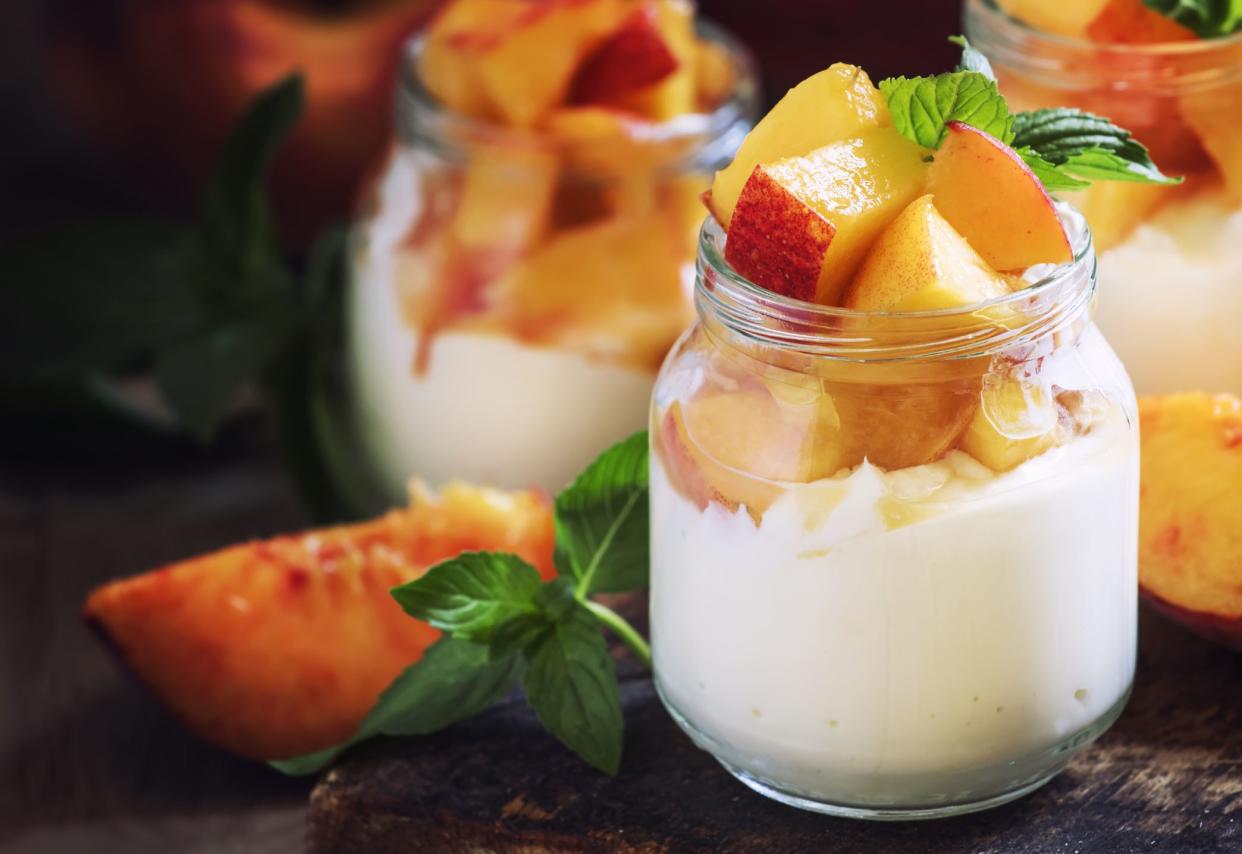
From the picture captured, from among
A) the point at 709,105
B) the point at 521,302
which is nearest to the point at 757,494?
the point at 521,302

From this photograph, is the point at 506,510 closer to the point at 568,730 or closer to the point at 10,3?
the point at 568,730

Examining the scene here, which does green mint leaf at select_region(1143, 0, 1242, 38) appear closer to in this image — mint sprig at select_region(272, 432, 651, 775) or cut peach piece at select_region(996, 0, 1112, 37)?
cut peach piece at select_region(996, 0, 1112, 37)

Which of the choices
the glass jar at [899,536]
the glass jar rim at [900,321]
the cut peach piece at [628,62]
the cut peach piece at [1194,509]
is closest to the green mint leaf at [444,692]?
the glass jar at [899,536]

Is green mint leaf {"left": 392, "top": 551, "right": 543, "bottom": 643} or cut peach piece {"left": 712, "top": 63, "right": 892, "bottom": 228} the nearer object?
cut peach piece {"left": 712, "top": 63, "right": 892, "bottom": 228}

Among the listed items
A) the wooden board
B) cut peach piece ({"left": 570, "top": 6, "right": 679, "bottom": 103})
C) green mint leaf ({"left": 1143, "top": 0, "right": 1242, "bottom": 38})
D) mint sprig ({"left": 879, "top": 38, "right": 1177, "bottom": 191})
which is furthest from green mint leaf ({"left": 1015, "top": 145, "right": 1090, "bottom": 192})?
cut peach piece ({"left": 570, "top": 6, "right": 679, "bottom": 103})

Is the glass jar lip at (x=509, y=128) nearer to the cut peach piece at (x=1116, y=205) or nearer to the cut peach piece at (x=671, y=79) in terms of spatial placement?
the cut peach piece at (x=671, y=79)
